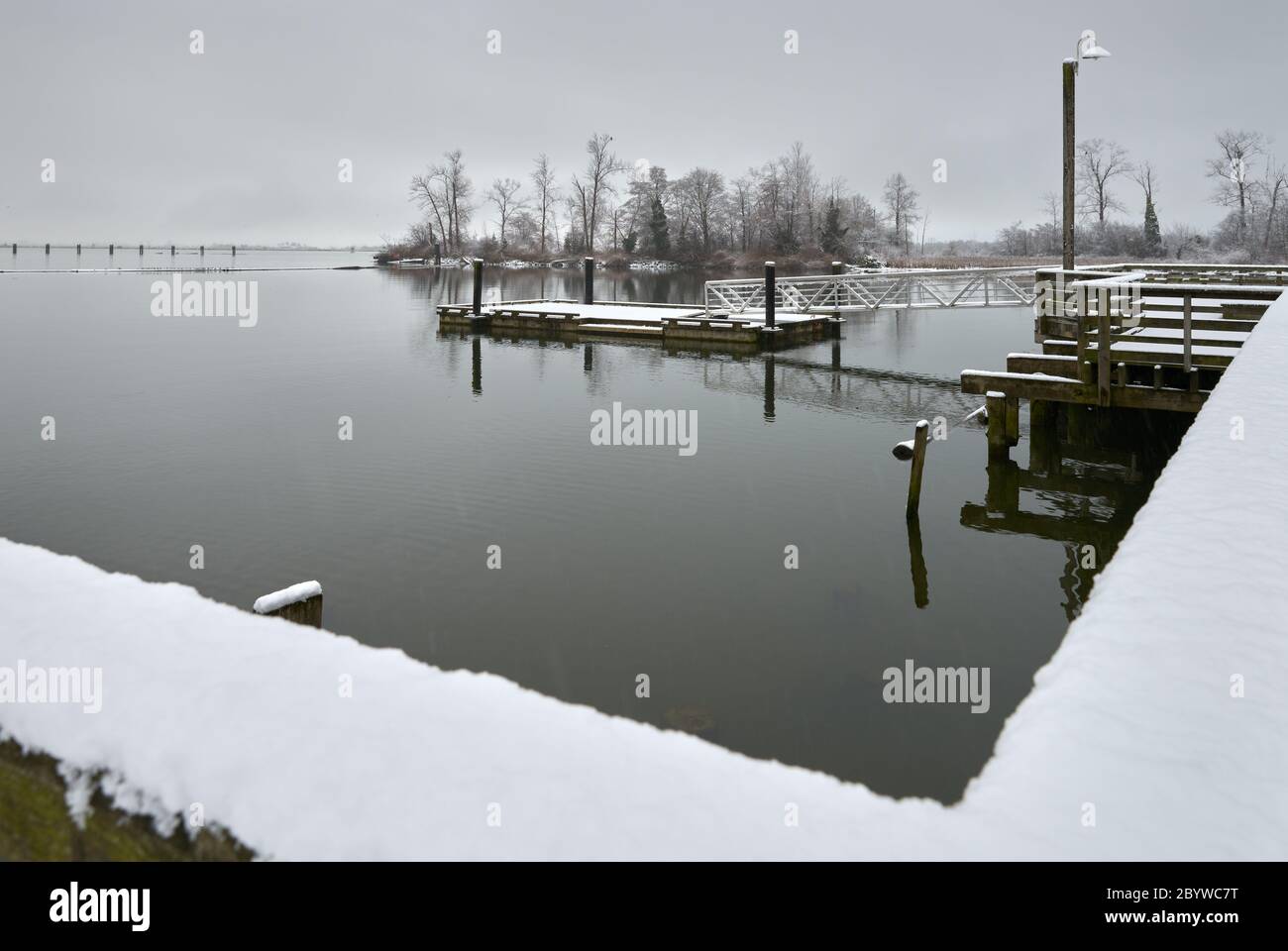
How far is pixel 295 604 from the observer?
5859mm

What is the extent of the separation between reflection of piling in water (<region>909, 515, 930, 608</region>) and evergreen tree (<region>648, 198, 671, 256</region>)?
79.1 meters

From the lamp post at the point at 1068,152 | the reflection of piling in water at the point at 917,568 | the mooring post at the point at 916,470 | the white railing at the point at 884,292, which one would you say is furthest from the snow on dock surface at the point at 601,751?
the white railing at the point at 884,292

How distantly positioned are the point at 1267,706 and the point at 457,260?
103 meters

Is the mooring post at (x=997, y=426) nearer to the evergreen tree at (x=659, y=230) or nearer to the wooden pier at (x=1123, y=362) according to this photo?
the wooden pier at (x=1123, y=362)

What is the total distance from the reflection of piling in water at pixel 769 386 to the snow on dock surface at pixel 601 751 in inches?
632

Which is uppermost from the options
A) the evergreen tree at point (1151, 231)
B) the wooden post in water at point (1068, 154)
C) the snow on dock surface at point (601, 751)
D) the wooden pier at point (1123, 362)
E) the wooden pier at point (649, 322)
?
the evergreen tree at point (1151, 231)

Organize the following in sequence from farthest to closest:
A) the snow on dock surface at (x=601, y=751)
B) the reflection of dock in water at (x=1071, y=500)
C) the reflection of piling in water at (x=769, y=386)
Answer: the reflection of piling in water at (x=769, y=386) < the reflection of dock in water at (x=1071, y=500) < the snow on dock surface at (x=601, y=751)

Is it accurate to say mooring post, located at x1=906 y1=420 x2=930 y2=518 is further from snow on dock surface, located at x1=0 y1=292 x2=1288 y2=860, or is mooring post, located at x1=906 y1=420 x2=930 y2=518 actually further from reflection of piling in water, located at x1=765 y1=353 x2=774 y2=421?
snow on dock surface, located at x1=0 y1=292 x2=1288 y2=860

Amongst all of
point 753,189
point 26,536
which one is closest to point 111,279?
point 753,189

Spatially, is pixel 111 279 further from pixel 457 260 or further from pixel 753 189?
pixel 753 189

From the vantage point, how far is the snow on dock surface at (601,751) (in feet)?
9.47

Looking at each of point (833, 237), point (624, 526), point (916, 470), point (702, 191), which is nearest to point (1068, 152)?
point (916, 470)

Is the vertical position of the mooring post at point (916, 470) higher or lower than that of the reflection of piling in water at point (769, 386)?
lower

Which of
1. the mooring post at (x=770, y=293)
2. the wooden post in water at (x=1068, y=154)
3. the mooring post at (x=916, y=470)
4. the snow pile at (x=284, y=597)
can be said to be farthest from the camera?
the mooring post at (x=770, y=293)
